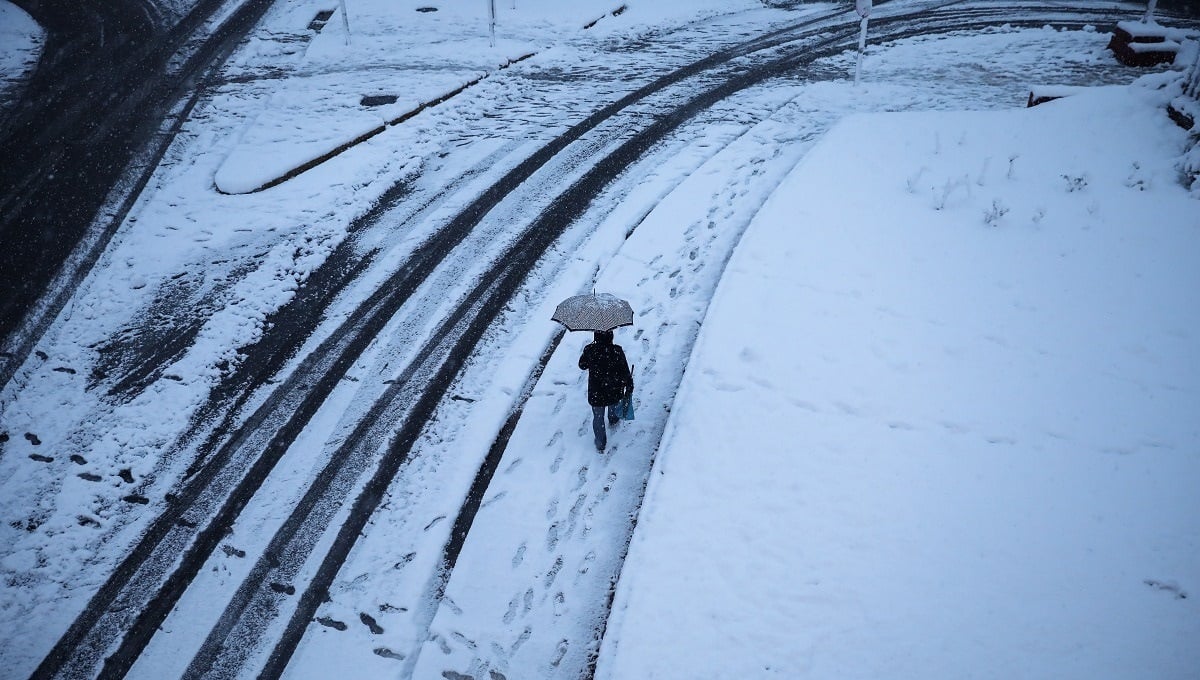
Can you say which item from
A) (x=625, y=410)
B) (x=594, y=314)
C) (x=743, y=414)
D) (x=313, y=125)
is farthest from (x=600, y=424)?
(x=313, y=125)

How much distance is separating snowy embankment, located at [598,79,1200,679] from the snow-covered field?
0.03m

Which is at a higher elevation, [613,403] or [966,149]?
[966,149]

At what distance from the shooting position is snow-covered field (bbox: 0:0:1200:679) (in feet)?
14.3

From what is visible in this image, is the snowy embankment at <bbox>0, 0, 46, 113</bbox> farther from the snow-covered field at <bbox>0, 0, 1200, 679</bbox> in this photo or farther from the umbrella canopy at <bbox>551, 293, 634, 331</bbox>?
the umbrella canopy at <bbox>551, 293, 634, 331</bbox>

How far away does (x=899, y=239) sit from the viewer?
24.8 ft

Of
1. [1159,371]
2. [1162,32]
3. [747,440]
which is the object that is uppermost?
[1162,32]

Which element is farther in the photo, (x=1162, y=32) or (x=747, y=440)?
(x=1162, y=32)

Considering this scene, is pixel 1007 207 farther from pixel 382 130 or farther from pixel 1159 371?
pixel 382 130

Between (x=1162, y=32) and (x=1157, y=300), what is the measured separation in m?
10.4

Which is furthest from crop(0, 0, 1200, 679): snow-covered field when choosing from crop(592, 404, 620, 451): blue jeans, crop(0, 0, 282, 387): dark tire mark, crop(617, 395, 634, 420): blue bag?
crop(0, 0, 282, 387): dark tire mark

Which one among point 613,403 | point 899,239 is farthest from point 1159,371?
point 613,403

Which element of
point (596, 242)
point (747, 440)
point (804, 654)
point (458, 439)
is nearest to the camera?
point (804, 654)

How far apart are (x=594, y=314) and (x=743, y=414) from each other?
1635mm

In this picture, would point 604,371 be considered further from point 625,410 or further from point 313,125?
point 313,125
